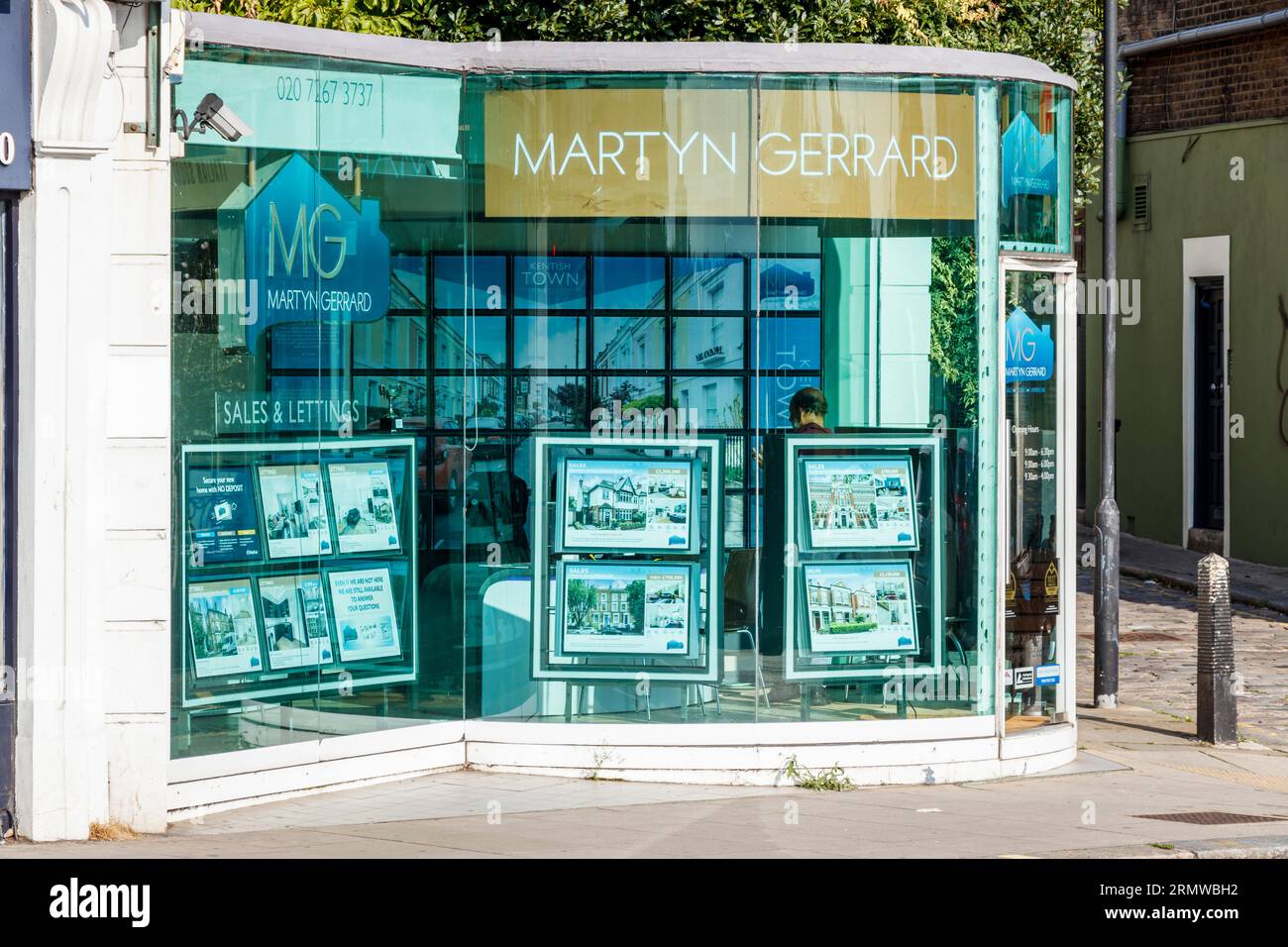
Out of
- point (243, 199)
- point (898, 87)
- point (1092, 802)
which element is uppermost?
point (898, 87)

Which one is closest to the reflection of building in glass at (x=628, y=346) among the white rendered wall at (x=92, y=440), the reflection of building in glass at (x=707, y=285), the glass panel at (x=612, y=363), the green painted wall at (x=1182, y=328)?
the glass panel at (x=612, y=363)

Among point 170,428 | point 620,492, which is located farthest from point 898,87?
point 170,428

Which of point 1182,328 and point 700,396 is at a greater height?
point 1182,328

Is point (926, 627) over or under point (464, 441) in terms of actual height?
under

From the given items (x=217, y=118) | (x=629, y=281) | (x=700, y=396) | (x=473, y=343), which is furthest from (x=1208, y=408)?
(x=217, y=118)

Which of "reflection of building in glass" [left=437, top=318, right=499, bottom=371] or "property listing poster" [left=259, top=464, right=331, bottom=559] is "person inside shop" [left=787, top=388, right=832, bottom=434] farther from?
"property listing poster" [left=259, top=464, right=331, bottom=559]

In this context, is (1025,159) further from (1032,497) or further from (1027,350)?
(1032,497)

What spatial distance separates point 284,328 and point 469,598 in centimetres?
182

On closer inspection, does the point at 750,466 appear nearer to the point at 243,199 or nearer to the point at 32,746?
the point at 243,199

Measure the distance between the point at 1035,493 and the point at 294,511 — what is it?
4283 millimetres

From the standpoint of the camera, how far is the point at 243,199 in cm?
910

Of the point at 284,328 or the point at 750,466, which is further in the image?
the point at 750,466

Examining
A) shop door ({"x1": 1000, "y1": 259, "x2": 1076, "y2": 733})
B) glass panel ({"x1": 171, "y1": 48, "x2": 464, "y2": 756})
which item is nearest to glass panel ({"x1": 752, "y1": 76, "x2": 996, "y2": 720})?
shop door ({"x1": 1000, "y1": 259, "x2": 1076, "y2": 733})

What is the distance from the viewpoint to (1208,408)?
23.0 metres
